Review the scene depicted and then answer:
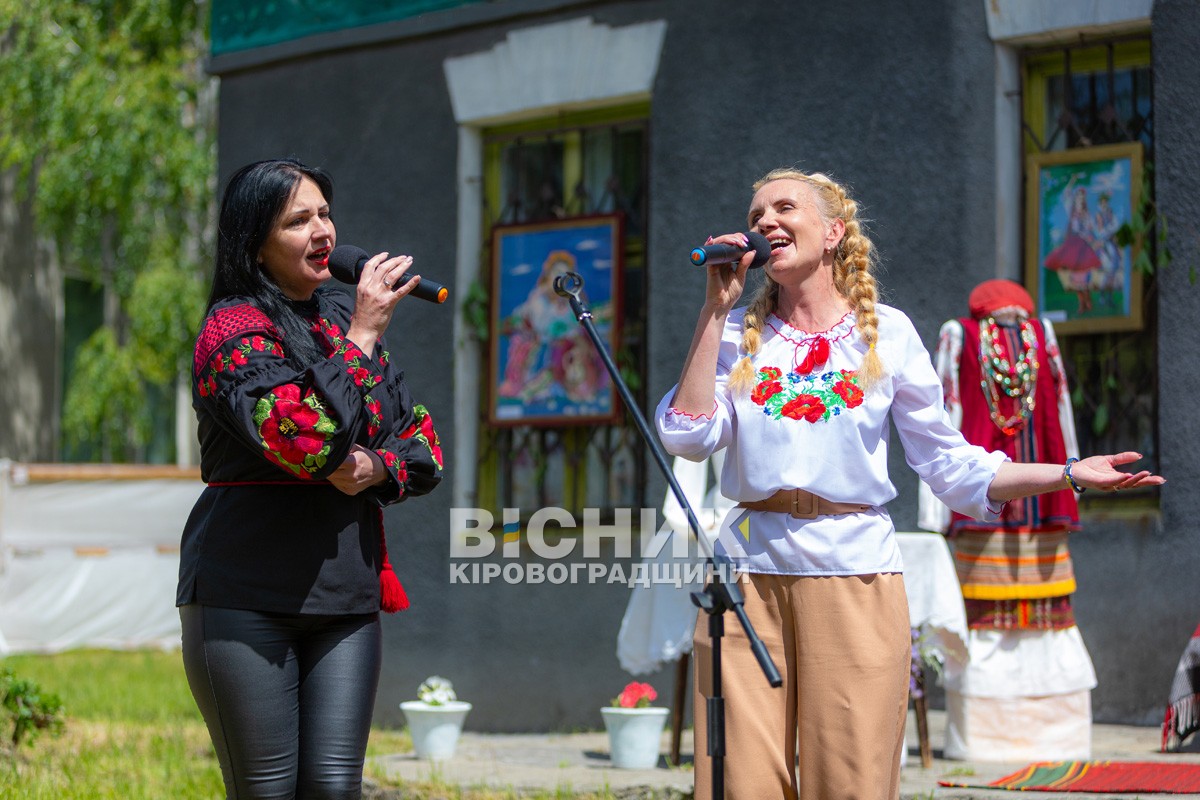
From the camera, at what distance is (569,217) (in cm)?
794

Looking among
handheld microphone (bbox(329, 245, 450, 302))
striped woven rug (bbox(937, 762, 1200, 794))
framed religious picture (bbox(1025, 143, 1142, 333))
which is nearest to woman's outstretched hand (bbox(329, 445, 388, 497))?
handheld microphone (bbox(329, 245, 450, 302))

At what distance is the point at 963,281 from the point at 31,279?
48.6 ft

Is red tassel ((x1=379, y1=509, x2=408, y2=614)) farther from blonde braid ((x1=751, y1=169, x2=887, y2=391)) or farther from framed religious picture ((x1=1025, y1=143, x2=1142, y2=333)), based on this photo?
framed religious picture ((x1=1025, y1=143, x2=1142, y2=333))

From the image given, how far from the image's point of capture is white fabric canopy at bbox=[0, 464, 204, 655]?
506 inches

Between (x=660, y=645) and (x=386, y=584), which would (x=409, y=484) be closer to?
(x=386, y=584)

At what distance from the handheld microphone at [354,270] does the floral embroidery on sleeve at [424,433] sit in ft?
1.11

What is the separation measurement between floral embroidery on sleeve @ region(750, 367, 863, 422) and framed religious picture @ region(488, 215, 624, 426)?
14.2 feet

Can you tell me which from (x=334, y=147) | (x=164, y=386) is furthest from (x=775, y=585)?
(x=164, y=386)

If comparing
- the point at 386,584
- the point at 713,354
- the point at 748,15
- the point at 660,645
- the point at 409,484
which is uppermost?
the point at 748,15

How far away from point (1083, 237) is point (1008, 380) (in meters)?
1.20

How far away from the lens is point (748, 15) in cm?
730

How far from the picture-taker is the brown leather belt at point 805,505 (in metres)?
3.29

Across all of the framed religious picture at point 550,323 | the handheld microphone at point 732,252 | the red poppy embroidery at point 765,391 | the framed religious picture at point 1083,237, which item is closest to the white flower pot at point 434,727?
the framed religious picture at point 550,323

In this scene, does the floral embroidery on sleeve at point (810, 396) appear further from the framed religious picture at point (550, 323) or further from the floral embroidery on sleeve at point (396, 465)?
the framed religious picture at point (550, 323)
